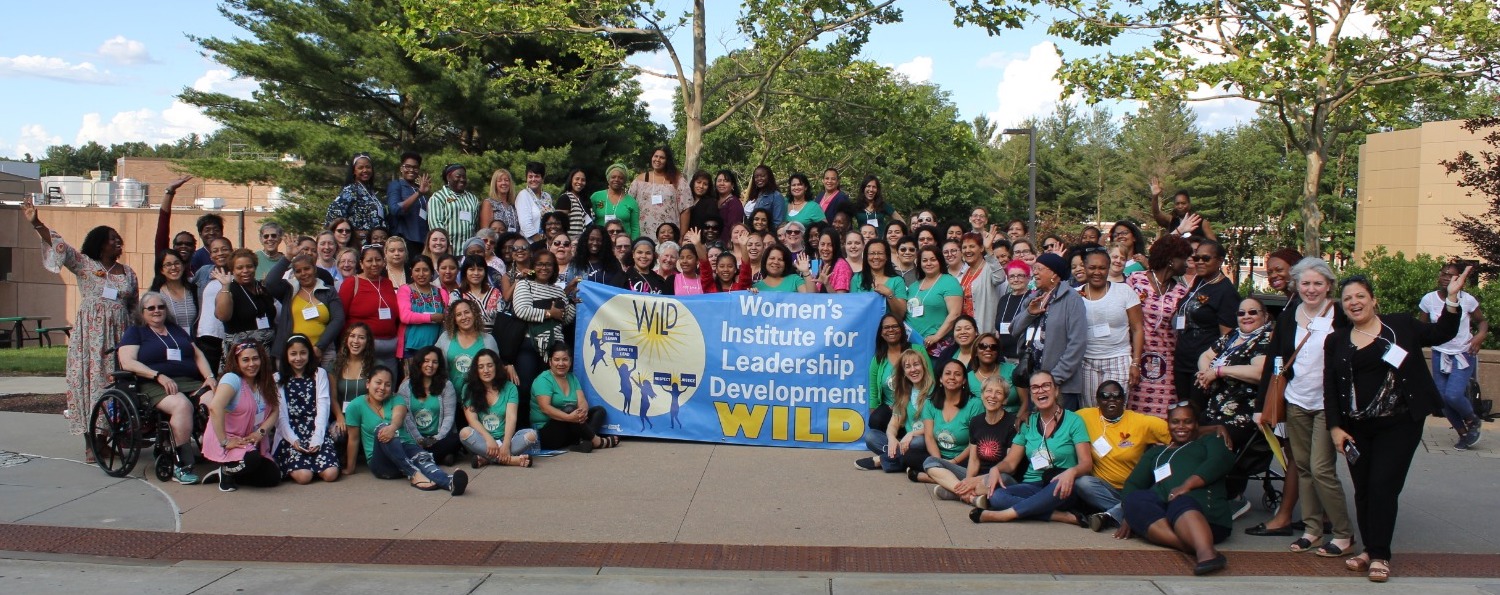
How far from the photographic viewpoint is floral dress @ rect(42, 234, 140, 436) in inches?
327

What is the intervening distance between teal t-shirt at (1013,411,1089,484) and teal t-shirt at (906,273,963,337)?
185 centimetres

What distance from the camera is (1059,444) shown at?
6.92 metres

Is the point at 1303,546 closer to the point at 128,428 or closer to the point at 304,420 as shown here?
the point at 304,420

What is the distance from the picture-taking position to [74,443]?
9.39m

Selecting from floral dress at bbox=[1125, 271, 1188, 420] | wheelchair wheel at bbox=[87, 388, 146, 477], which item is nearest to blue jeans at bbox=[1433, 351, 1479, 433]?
floral dress at bbox=[1125, 271, 1188, 420]

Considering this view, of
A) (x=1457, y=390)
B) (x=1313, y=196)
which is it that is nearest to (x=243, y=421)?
(x=1457, y=390)

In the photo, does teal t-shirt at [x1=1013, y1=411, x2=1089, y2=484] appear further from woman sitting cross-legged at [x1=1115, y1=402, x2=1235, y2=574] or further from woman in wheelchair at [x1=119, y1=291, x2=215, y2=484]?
woman in wheelchair at [x1=119, y1=291, x2=215, y2=484]

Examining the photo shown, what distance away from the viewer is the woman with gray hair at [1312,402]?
6156 millimetres

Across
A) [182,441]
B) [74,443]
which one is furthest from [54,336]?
[182,441]

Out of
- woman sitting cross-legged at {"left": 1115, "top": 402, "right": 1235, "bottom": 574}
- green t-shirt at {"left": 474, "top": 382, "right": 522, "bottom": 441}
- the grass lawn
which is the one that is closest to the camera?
woman sitting cross-legged at {"left": 1115, "top": 402, "right": 1235, "bottom": 574}

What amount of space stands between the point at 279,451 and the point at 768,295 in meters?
3.78

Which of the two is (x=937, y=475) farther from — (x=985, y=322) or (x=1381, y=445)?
(x=1381, y=445)

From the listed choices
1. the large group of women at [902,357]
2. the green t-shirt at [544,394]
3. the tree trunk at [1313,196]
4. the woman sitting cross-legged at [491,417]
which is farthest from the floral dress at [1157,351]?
→ the tree trunk at [1313,196]

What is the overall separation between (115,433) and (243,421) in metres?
1.08
